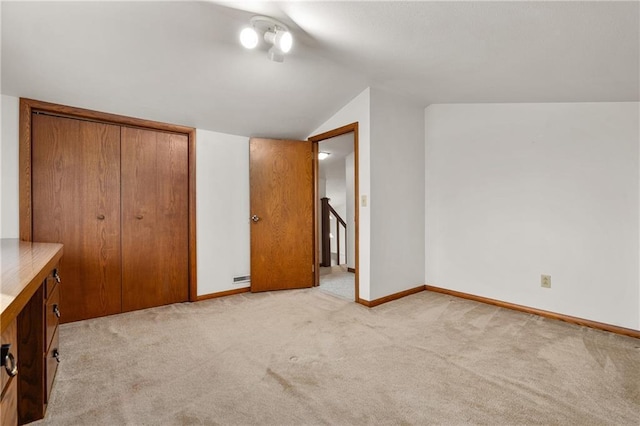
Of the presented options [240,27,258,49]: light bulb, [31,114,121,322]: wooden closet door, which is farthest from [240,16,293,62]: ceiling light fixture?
[31,114,121,322]: wooden closet door

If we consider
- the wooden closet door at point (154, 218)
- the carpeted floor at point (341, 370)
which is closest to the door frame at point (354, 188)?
the carpeted floor at point (341, 370)

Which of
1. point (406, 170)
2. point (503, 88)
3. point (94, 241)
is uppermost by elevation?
point (503, 88)

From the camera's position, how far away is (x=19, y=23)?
175 centimetres

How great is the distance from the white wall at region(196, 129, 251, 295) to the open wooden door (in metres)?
0.12

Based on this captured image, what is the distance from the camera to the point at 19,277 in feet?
3.14

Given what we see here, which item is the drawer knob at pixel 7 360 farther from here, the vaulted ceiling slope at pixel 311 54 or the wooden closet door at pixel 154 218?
the wooden closet door at pixel 154 218

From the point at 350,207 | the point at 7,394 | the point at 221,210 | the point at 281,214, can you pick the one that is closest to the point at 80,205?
the point at 221,210

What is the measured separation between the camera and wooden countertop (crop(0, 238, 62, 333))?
72 cm

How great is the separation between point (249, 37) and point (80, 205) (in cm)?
206

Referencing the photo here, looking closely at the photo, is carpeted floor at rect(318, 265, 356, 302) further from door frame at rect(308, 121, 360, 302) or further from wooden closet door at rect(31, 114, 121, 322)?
wooden closet door at rect(31, 114, 121, 322)

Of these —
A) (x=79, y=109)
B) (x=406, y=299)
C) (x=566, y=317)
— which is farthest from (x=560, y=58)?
(x=79, y=109)

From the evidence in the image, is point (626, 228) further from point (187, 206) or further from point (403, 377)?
point (187, 206)

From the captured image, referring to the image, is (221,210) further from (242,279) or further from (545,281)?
(545,281)

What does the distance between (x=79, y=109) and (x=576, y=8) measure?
345 centimetres
